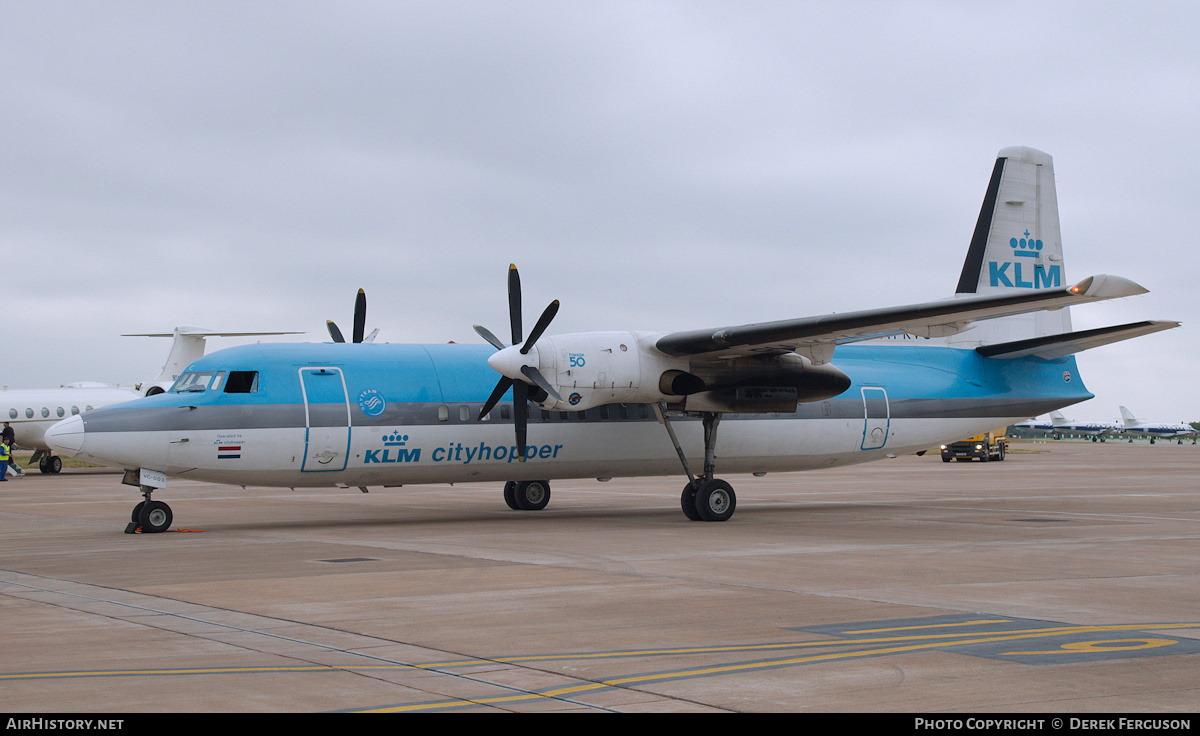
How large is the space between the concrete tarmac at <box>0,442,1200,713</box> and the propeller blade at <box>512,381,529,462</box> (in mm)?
1751

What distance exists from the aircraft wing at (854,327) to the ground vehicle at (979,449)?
131ft

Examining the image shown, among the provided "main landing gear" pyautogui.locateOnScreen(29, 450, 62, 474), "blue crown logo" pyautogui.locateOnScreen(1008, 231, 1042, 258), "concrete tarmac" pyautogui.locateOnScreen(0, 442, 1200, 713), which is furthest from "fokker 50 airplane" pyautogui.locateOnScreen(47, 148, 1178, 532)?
"main landing gear" pyautogui.locateOnScreen(29, 450, 62, 474)

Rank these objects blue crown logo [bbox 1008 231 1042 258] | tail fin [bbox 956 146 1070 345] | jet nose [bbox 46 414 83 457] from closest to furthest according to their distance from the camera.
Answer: jet nose [bbox 46 414 83 457] → tail fin [bbox 956 146 1070 345] → blue crown logo [bbox 1008 231 1042 258]

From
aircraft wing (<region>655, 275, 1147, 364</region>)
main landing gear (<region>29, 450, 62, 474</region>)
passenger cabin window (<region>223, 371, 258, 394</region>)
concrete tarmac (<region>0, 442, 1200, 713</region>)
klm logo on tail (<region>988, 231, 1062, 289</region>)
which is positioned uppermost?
klm logo on tail (<region>988, 231, 1062, 289</region>)

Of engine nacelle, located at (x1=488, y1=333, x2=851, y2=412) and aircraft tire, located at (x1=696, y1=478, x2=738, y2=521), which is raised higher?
engine nacelle, located at (x1=488, y1=333, x2=851, y2=412)

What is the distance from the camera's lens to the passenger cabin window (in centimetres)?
1883

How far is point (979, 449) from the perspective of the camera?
57.5m

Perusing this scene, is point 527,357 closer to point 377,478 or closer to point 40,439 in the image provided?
point 377,478

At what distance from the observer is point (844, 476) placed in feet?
140

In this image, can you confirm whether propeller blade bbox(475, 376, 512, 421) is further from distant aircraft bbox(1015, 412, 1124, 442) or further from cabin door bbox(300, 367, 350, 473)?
distant aircraft bbox(1015, 412, 1124, 442)

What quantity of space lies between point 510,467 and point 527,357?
2852 millimetres

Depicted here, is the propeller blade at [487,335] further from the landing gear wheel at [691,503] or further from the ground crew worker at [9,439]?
the ground crew worker at [9,439]

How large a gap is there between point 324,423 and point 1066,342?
52.0 feet

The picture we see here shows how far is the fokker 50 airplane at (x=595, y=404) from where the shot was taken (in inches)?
723
